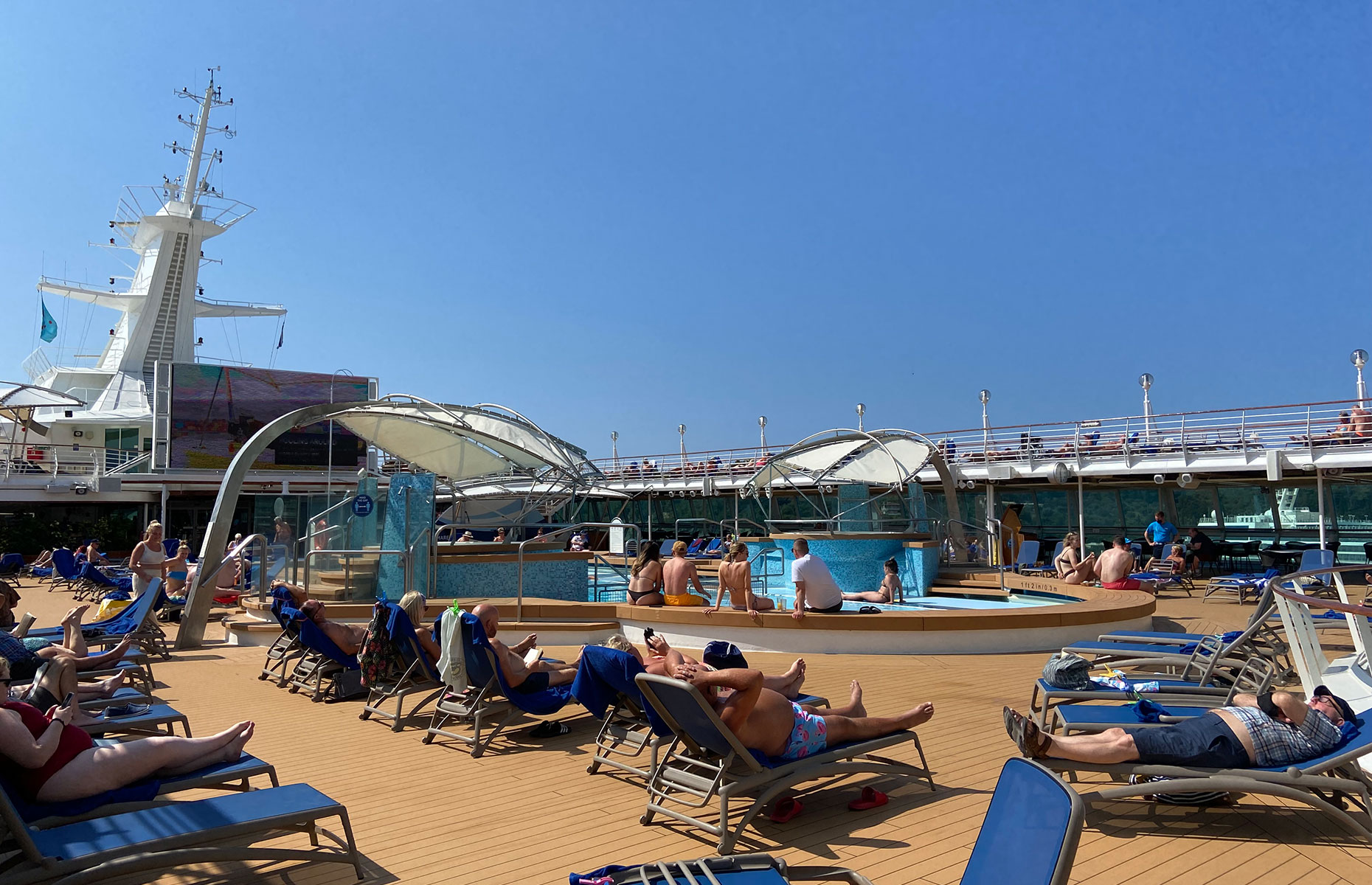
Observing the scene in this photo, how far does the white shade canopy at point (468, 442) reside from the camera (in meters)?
12.4

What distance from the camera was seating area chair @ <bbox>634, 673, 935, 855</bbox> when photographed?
3.54m

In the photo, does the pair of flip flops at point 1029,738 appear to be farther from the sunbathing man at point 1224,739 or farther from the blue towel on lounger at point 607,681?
the blue towel on lounger at point 607,681

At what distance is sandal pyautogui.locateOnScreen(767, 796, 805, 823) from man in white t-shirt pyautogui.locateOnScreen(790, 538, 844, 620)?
14.4ft

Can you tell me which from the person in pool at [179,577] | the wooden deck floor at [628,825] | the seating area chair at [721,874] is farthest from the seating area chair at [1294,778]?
the person in pool at [179,577]

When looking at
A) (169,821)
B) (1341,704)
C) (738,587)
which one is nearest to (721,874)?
(169,821)

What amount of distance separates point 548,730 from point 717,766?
1.92 metres

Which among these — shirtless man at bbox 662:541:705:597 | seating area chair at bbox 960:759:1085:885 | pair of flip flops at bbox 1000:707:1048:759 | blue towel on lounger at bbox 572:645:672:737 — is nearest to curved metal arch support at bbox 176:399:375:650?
shirtless man at bbox 662:541:705:597

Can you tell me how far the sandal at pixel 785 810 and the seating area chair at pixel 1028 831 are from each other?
163 centimetres

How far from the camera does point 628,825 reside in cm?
381

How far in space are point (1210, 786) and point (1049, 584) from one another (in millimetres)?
10117

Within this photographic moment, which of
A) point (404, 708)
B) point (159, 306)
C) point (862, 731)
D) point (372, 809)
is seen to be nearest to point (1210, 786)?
point (862, 731)

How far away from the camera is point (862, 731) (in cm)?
409

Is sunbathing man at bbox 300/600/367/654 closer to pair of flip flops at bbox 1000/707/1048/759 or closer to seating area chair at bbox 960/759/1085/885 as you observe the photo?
pair of flip flops at bbox 1000/707/1048/759

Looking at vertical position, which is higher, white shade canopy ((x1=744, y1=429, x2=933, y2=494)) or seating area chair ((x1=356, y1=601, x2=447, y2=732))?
white shade canopy ((x1=744, y1=429, x2=933, y2=494))
